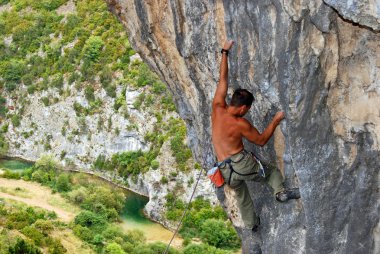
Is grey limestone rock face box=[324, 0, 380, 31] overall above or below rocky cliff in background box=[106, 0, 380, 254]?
above

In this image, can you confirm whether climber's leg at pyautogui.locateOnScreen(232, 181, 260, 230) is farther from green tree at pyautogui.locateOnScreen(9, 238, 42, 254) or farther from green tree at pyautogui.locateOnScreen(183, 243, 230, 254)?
green tree at pyautogui.locateOnScreen(183, 243, 230, 254)

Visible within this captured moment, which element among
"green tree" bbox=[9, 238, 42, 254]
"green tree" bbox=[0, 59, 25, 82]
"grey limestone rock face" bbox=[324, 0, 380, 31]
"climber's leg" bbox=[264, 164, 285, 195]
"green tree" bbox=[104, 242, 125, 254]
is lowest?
"green tree" bbox=[9, 238, 42, 254]

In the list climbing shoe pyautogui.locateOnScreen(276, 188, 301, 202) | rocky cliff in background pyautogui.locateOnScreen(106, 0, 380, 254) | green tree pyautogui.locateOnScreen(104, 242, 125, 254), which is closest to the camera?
rocky cliff in background pyautogui.locateOnScreen(106, 0, 380, 254)

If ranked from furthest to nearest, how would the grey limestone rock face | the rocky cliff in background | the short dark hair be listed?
the short dark hair < the rocky cliff in background < the grey limestone rock face

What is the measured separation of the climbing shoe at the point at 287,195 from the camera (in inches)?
283

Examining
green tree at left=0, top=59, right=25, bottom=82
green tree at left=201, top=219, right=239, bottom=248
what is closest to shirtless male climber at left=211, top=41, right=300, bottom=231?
green tree at left=201, top=219, right=239, bottom=248

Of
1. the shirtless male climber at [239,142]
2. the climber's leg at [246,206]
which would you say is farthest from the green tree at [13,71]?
the shirtless male climber at [239,142]

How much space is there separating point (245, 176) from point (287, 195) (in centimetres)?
62

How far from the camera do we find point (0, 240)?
72.3 feet

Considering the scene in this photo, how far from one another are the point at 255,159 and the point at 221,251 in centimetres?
1915

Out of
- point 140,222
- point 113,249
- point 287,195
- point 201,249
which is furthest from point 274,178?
point 140,222

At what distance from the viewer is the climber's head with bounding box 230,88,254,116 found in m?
6.72

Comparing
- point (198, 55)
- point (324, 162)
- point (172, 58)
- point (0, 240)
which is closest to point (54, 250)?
point (0, 240)

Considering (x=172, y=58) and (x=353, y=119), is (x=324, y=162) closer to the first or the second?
(x=353, y=119)
